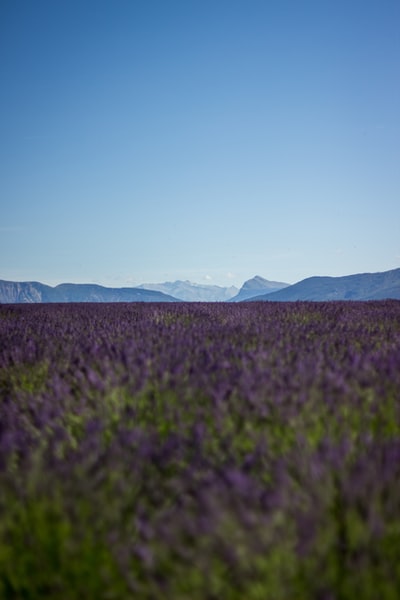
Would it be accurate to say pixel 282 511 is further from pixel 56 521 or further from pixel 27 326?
pixel 27 326

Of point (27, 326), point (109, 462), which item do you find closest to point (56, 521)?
point (109, 462)

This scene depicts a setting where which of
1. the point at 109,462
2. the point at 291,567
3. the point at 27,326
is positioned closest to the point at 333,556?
the point at 291,567

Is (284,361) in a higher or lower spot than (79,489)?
higher

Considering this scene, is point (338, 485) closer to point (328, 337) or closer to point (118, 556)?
point (118, 556)

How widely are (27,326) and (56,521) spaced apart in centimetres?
468

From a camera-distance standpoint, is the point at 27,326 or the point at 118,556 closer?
the point at 118,556

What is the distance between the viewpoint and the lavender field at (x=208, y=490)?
109 cm

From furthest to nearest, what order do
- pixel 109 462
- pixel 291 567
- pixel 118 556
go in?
1. pixel 109 462
2. pixel 118 556
3. pixel 291 567

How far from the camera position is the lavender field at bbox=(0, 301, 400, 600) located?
109 cm

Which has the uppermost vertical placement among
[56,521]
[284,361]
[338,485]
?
[284,361]

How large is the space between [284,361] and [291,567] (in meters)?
1.71

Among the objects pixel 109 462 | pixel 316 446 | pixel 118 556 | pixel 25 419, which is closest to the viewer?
pixel 118 556

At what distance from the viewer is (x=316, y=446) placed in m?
1.62

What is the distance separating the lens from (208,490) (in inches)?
48.3
